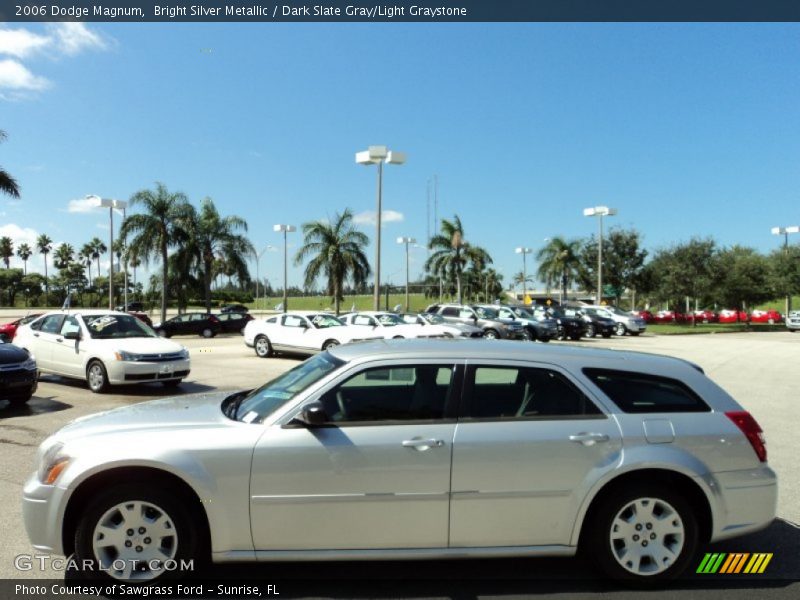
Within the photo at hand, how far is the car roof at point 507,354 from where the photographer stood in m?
3.98

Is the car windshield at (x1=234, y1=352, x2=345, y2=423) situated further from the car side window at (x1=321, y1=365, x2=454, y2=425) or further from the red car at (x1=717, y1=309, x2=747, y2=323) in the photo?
the red car at (x1=717, y1=309, x2=747, y2=323)

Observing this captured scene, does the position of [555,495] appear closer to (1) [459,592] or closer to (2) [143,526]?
(1) [459,592]

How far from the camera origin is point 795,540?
15.2 feet

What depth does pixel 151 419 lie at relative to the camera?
3.93 m

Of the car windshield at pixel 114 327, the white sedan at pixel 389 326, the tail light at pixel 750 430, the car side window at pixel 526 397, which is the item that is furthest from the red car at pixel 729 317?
the car side window at pixel 526 397

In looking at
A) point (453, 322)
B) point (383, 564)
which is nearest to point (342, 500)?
point (383, 564)

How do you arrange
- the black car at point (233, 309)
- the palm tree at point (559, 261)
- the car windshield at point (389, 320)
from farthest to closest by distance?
the palm tree at point (559, 261) → the black car at point (233, 309) → the car windshield at point (389, 320)

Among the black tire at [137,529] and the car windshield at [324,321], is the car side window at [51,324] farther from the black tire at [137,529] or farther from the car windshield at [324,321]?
the black tire at [137,529]

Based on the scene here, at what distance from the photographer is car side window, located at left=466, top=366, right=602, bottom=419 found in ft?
12.6

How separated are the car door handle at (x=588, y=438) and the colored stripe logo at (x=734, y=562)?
1230mm

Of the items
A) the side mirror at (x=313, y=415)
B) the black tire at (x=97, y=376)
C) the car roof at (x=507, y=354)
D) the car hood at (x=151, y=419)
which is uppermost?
the car roof at (x=507, y=354)

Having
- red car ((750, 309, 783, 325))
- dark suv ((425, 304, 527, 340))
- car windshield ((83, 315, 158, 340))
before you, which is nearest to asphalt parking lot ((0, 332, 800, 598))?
car windshield ((83, 315, 158, 340))

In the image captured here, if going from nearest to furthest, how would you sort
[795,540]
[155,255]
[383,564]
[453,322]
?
[383,564] < [795,540] < [453,322] < [155,255]

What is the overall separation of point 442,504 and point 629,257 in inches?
2143
